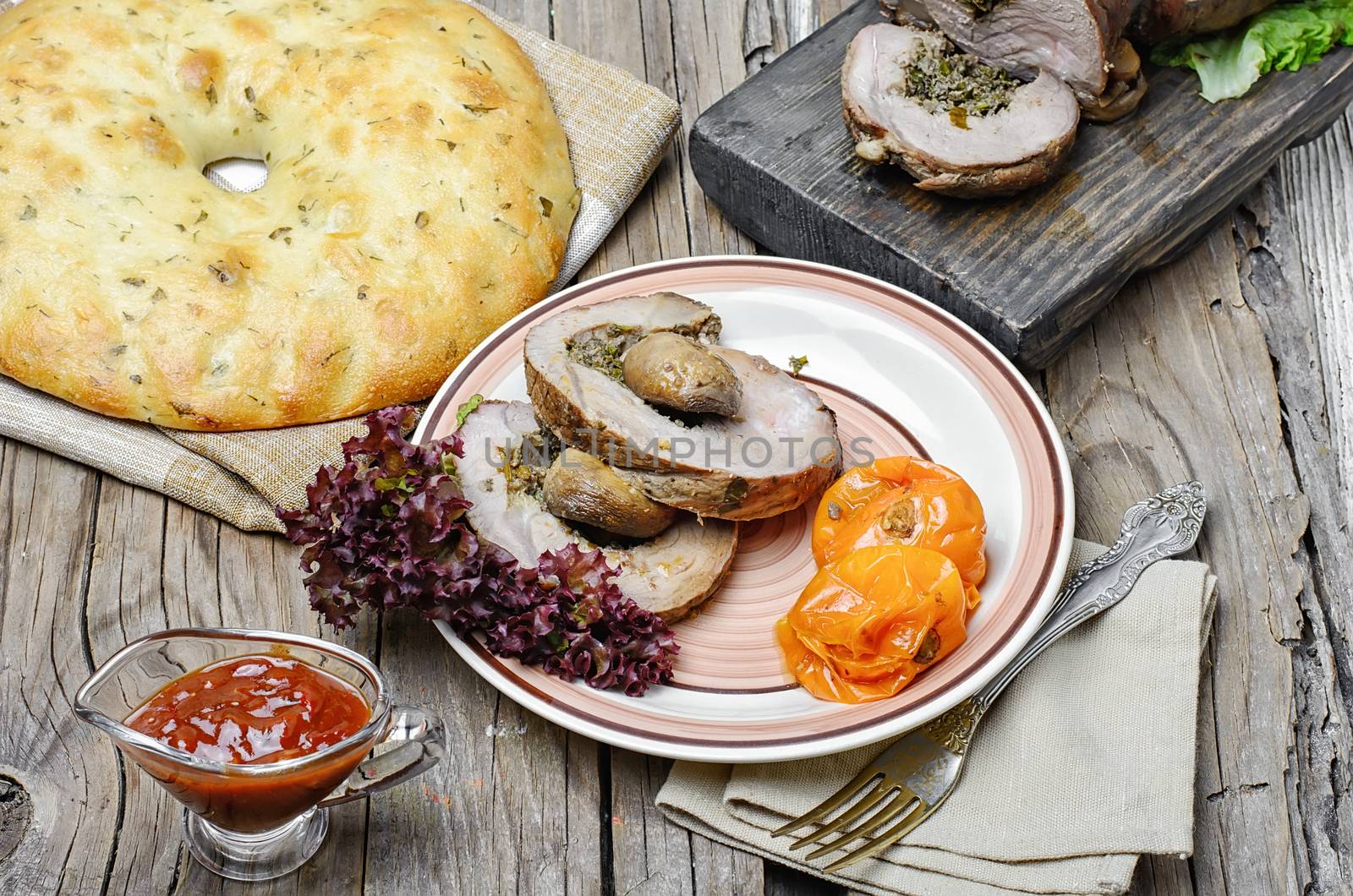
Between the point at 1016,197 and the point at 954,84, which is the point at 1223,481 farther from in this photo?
the point at 954,84

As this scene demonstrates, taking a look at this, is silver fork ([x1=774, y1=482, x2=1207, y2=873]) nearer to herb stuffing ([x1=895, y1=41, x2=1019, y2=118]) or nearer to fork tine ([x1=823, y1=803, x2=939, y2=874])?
fork tine ([x1=823, y1=803, x2=939, y2=874])

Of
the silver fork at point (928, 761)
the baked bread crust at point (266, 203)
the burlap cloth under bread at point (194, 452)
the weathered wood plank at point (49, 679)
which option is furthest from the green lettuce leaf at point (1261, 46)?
the weathered wood plank at point (49, 679)

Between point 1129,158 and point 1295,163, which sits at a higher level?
point 1129,158

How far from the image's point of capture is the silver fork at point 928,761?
2836 millimetres

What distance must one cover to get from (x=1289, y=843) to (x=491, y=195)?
2.90 m

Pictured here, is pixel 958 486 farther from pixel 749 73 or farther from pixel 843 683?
pixel 749 73

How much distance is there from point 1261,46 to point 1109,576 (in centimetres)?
224

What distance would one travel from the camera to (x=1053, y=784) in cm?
294

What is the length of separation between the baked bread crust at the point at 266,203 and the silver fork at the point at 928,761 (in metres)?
1.72

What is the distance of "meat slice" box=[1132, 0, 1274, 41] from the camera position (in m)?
4.14

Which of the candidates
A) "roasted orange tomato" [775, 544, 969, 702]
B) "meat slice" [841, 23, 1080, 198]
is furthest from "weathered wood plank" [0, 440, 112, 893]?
"meat slice" [841, 23, 1080, 198]

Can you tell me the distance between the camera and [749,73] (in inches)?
192

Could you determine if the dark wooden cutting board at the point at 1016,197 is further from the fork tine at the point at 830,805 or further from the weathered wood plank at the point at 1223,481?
the fork tine at the point at 830,805

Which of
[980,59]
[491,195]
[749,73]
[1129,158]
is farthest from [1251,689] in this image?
[749,73]
